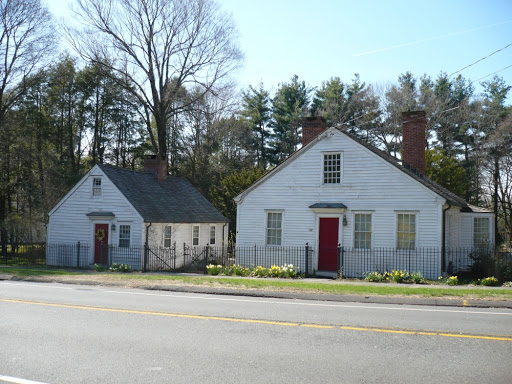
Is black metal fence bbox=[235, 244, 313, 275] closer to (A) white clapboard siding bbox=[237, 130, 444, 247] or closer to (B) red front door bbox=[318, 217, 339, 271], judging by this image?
(A) white clapboard siding bbox=[237, 130, 444, 247]

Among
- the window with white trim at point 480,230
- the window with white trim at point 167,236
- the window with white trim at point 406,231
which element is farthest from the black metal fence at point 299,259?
the window with white trim at point 480,230

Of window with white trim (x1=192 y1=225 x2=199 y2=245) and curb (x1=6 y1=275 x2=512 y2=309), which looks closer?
curb (x1=6 y1=275 x2=512 y2=309)

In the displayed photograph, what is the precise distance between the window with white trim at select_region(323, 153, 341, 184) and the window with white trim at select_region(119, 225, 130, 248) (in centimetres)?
1085

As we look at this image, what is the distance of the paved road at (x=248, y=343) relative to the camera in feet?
21.0

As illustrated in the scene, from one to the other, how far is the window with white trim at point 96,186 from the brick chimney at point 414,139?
1597 centimetres

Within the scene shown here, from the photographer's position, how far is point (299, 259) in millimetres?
23141

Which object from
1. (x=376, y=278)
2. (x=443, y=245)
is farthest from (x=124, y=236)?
(x=443, y=245)

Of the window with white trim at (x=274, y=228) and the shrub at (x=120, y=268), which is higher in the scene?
the window with white trim at (x=274, y=228)

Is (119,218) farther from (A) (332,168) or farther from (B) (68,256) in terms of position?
(A) (332,168)

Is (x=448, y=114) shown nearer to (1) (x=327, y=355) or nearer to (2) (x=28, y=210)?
(2) (x=28, y=210)

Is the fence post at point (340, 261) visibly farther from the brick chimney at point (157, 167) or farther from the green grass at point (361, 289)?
the brick chimney at point (157, 167)

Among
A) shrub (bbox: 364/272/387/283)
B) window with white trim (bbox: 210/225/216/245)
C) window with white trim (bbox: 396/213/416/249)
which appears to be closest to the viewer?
shrub (bbox: 364/272/387/283)

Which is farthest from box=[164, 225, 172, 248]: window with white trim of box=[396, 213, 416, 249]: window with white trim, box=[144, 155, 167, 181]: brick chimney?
box=[396, 213, 416, 249]: window with white trim

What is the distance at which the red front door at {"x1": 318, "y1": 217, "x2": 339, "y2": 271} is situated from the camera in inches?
896
